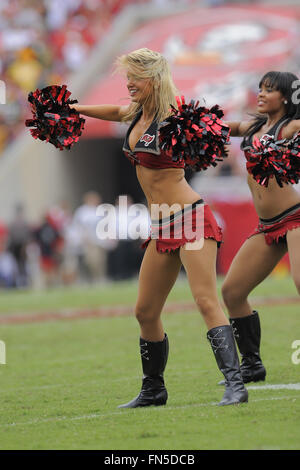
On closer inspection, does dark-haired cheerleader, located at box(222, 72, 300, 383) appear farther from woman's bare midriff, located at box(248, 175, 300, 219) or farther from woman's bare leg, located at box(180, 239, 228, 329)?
woman's bare leg, located at box(180, 239, 228, 329)

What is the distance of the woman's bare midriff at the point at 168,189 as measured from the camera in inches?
218

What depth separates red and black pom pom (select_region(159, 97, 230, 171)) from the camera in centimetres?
530

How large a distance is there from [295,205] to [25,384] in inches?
98.0

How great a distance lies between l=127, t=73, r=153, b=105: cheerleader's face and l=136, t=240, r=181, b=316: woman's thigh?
33.5 inches

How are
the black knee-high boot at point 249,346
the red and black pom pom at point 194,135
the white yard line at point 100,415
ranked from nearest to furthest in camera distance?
the red and black pom pom at point 194,135, the white yard line at point 100,415, the black knee-high boot at point 249,346

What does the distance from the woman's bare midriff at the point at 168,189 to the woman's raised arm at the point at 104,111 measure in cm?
49

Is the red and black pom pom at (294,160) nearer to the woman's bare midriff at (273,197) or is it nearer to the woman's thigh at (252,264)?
the woman's bare midriff at (273,197)

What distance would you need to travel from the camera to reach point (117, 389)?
662 centimetres

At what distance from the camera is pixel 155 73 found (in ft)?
18.0

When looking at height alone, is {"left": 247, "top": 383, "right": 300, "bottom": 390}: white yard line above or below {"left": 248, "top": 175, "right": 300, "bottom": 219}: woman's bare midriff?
below

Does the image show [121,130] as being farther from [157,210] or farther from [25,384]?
[157,210]


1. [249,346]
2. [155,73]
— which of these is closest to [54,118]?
[155,73]

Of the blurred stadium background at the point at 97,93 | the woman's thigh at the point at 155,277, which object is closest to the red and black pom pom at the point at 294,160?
the woman's thigh at the point at 155,277

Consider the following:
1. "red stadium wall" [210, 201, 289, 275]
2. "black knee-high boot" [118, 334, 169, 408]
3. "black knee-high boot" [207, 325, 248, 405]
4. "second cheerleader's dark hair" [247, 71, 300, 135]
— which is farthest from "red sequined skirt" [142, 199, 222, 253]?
"red stadium wall" [210, 201, 289, 275]
